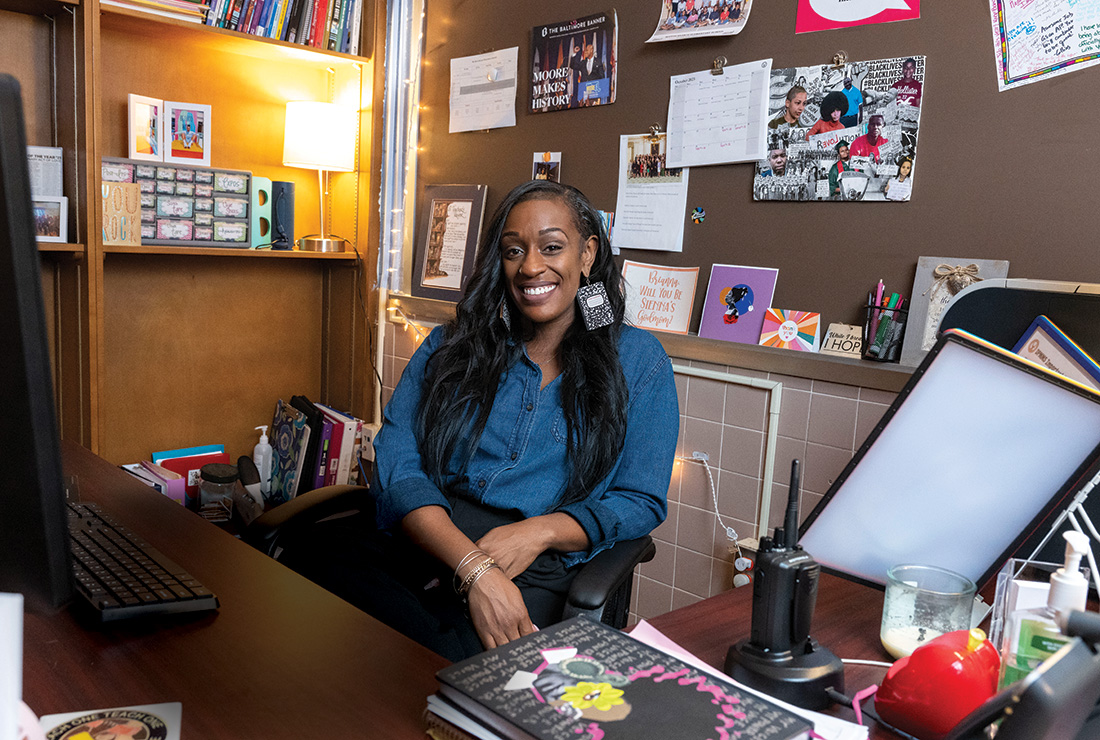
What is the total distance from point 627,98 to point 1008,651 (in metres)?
1.96

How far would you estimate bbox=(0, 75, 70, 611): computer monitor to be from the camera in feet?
1.61

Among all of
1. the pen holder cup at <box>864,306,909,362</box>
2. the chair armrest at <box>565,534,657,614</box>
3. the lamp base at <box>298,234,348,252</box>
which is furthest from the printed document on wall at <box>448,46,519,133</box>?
the chair armrest at <box>565,534,657,614</box>

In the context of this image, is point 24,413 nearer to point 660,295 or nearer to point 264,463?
point 660,295

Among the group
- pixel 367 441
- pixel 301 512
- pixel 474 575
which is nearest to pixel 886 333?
pixel 474 575

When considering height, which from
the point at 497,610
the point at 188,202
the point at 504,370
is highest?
the point at 188,202

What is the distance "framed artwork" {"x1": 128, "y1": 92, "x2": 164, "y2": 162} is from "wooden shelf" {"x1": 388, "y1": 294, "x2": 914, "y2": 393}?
4.60 ft

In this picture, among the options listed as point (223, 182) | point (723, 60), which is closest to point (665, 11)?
point (723, 60)

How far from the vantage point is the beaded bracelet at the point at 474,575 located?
4.82ft

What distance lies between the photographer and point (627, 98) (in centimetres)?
247

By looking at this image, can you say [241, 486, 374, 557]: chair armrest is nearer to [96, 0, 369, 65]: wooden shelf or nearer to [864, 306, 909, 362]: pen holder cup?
[864, 306, 909, 362]: pen holder cup

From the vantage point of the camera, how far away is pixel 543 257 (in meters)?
1.82

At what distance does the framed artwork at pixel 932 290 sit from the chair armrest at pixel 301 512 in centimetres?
128

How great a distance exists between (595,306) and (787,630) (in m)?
1.06

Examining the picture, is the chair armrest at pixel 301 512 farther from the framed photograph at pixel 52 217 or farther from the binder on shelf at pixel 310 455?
the framed photograph at pixel 52 217
